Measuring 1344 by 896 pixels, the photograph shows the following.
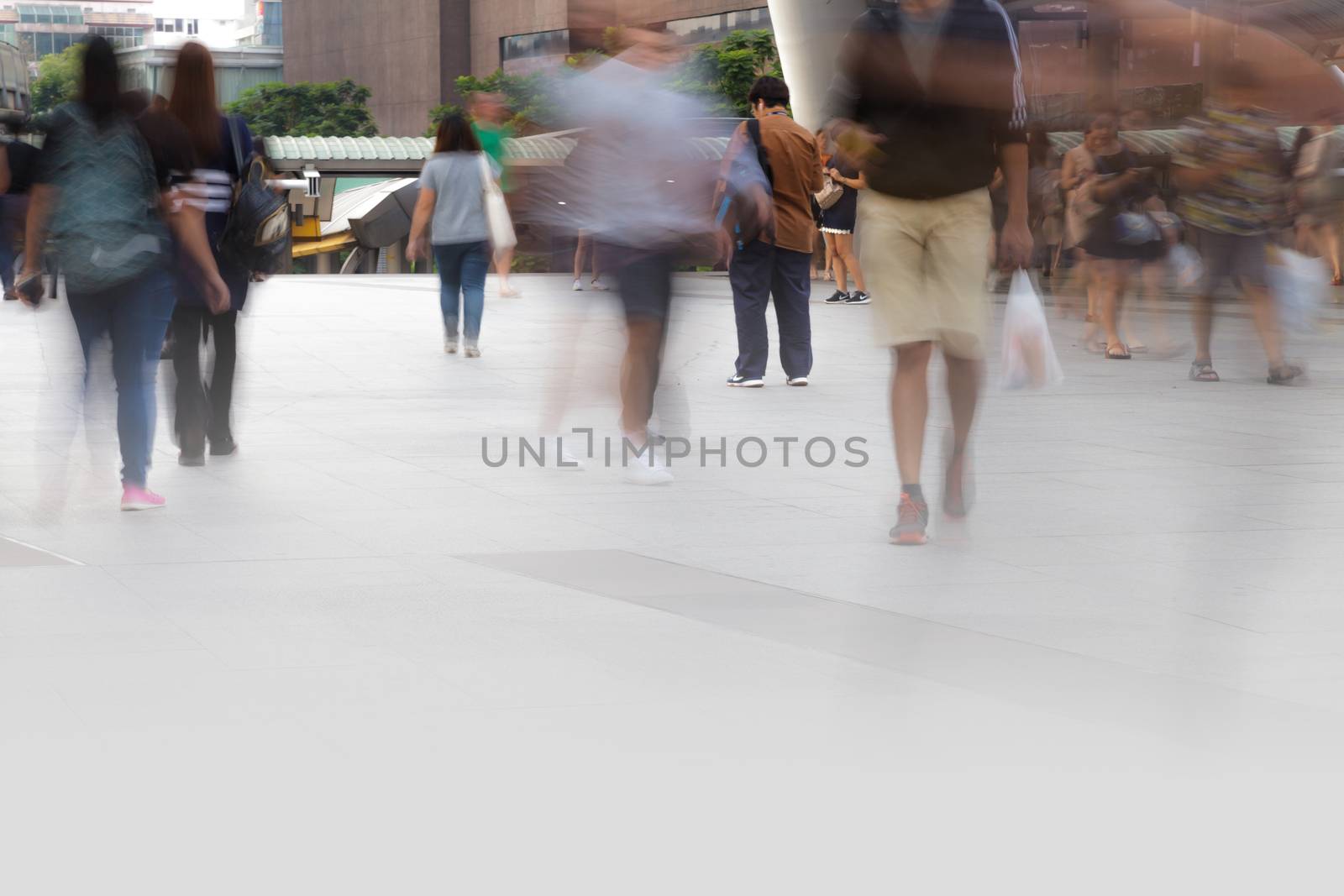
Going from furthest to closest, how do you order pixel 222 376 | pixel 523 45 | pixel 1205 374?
1. pixel 523 45
2. pixel 1205 374
3. pixel 222 376

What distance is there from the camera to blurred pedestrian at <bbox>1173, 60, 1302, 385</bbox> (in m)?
2.97

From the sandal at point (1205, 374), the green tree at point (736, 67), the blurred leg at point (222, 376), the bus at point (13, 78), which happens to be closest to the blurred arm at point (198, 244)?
the blurred leg at point (222, 376)

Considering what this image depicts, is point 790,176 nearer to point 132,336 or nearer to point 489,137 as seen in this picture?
point 489,137

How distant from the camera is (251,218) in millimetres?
8305

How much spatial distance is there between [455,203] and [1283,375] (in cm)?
578

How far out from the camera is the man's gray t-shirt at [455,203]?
14266mm

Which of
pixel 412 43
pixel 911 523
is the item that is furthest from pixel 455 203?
pixel 412 43

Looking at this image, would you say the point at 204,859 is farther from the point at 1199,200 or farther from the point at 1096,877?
the point at 1199,200

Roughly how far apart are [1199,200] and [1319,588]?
5.40 feet

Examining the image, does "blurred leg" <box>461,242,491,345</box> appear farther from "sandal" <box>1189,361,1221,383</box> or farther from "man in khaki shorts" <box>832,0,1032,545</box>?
"man in khaki shorts" <box>832,0,1032,545</box>

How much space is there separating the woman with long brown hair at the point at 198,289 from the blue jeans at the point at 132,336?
2.42ft

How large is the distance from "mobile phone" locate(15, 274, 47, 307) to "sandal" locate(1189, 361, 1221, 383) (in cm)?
706

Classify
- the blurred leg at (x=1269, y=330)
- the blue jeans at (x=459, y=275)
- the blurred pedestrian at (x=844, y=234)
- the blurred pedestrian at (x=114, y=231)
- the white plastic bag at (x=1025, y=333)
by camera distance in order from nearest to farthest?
the blurred pedestrian at (x=114, y=231), the white plastic bag at (x=1025, y=333), the blurred leg at (x=1269, y=330), the blue jeans at (x=459, y=275), the blurred pedestrian at (x=844, y=234)

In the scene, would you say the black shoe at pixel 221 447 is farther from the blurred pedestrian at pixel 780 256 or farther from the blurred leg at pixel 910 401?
the blurred pedestrian at pixel 780 256
